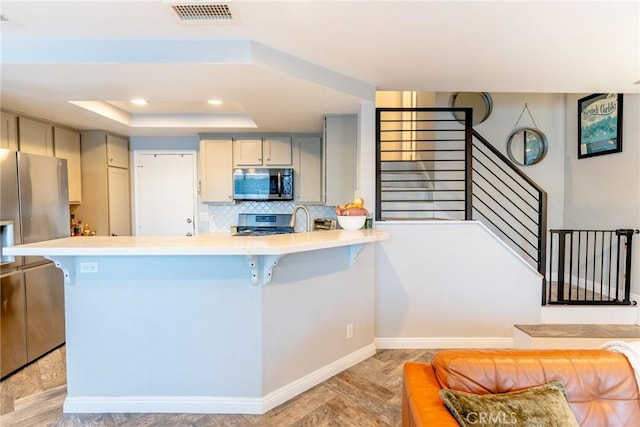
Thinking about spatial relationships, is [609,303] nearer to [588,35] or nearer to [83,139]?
[588,35]

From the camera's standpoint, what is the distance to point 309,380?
8.00ft

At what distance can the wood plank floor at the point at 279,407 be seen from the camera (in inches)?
82.1

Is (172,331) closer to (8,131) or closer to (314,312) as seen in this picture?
(314,312)

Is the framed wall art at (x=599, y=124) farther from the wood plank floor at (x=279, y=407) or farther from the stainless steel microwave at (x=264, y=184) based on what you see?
the stainless steel microwave at (x=264, y=184)

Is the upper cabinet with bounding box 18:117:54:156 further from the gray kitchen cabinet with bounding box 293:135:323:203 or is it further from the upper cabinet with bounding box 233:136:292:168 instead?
the gray kitchen cabinet with bounding box 293:135:323:203

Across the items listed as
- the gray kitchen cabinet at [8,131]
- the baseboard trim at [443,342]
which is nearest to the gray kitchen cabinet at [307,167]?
the baseboard trim at [443,342]

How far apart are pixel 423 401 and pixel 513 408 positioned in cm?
30

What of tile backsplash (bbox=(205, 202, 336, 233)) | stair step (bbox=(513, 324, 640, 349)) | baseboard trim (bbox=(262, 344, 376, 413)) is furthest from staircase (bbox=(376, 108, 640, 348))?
baseboard trim (bbox=(262, 344, 376, 413))

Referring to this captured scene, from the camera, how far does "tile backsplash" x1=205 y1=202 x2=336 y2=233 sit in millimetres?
4730

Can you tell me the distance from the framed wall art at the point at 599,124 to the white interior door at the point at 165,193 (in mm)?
5078

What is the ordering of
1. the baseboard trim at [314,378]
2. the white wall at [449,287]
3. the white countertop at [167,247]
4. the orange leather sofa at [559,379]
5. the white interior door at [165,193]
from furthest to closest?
1. the white interior door at [165,193]
2. the white wall at [449,287]
3. the baseboard trim at [314,378]
4. the white countertop at [167,247]
5. the orange leather sofa at [559,379]

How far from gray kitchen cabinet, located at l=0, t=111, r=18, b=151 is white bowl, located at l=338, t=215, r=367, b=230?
3042mm

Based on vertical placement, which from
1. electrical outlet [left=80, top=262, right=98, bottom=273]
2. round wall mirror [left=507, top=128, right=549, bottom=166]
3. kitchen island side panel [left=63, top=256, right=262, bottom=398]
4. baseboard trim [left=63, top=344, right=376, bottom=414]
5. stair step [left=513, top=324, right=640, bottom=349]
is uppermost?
round wall mirror [left=507, top=128, right=549, bottom=166]

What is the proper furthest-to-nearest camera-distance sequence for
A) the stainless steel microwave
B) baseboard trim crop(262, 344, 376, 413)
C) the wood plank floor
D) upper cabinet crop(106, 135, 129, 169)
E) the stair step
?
1. the stainless steel microwave
2. upper cabinet crop(106, 135, 129, 169)
3. the stair step
4. baseboard trim crop(262, 344, 376, 413)
5. the wood plank floor
